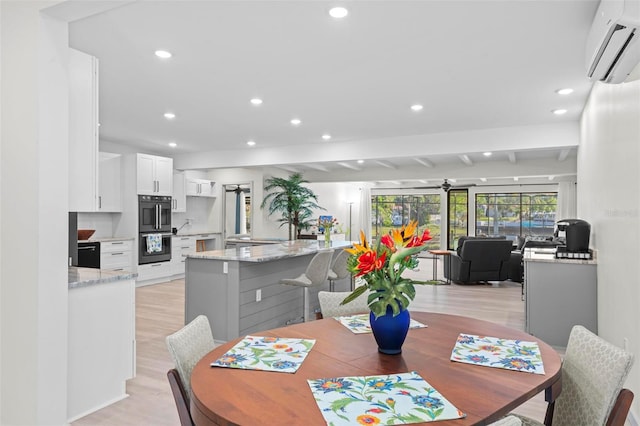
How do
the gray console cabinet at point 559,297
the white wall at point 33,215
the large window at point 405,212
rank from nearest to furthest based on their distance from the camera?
the white wall at point 33,215 → the gray console cabinet at point 559,297 → the large window at point 405,212

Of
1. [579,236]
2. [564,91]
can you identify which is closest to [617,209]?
[579,236]

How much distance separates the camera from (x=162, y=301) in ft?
20.0

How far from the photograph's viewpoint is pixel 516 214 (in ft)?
41.9

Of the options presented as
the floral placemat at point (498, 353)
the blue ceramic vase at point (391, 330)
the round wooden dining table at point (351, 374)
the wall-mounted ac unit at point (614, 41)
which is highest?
the wall-mounted ac unit at point (614, 41)

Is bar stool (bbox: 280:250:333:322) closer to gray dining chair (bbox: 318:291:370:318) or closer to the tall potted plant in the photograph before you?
gray dining chair (bbox: 318:291:370:318)

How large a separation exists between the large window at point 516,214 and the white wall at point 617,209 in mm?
8926

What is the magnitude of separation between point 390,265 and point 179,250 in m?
7.19

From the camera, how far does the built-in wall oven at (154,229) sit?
7.21 m

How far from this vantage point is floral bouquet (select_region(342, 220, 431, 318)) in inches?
63.2

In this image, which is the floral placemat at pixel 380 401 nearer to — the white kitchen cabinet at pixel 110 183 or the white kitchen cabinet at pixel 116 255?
the white kitchen cabinet at pixel 116 255

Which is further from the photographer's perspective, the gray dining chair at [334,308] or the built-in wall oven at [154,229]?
the built-in wall oven at [154,229]

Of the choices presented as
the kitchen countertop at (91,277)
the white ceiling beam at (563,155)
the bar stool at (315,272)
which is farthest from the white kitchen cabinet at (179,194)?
the white ceiling beam at (563,155)

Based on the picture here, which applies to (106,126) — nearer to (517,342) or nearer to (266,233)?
(266,233)

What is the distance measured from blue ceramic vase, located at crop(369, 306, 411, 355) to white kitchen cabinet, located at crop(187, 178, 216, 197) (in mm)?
7674
